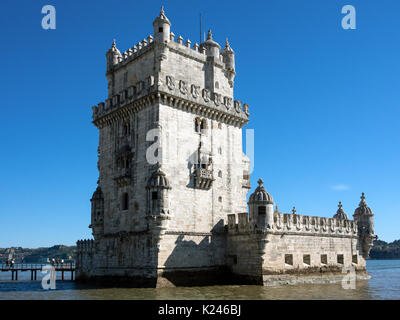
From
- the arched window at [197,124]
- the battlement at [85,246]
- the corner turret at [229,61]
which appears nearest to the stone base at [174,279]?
the battlement at [85,246]

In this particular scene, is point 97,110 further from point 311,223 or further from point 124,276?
point 311,223

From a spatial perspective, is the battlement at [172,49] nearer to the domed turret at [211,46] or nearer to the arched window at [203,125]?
the domed turret at [211,46]

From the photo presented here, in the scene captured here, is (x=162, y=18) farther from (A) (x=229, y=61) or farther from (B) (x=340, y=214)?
(B) (x=340, y=214)

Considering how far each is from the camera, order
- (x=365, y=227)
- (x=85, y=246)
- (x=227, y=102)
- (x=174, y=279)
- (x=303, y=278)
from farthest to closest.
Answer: (x=365, y=227), (x=85, y=246), (x=227, y=102), (x=303, y=278), (x=174, y=279)

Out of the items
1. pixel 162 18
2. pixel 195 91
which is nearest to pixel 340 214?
pixel 195 91

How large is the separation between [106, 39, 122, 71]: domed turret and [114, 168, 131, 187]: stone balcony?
1081cm

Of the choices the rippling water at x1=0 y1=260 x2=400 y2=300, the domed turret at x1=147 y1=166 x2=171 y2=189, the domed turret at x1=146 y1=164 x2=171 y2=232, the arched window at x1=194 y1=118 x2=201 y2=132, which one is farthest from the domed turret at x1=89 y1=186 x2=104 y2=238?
the arched window at x1=194 y1=118 x2=201 y2=132

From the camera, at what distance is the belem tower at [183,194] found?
33500mm

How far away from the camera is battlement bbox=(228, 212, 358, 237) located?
35.1m

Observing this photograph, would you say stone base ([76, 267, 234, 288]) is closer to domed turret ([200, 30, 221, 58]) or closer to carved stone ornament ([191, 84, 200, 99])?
carved stone ornament ([191, 84, 200, 99])

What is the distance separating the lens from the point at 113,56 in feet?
137

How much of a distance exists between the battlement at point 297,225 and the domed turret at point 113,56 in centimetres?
1781

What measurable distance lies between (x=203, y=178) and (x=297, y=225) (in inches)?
349
